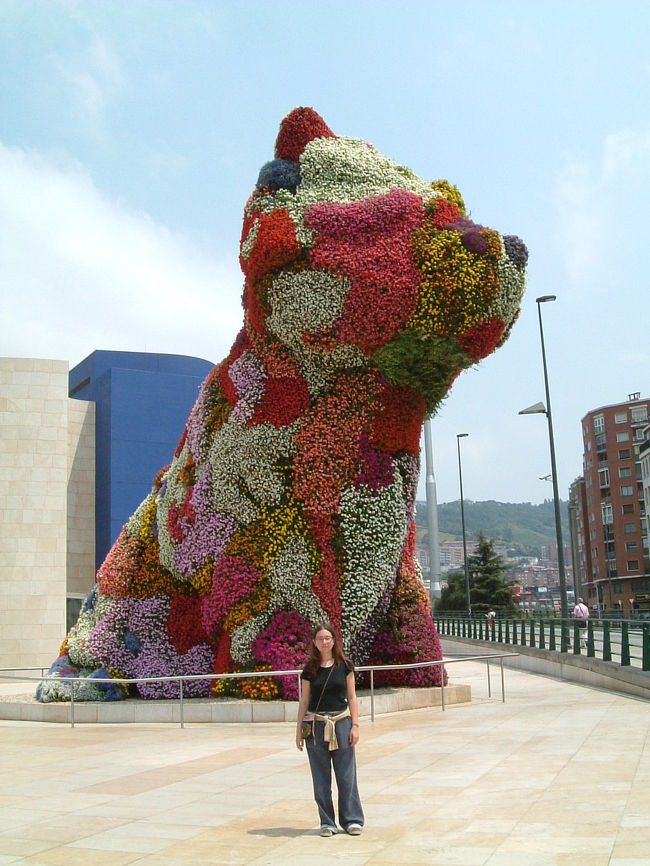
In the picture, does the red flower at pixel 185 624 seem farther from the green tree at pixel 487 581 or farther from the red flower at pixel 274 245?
the green tree at pixel 487 581

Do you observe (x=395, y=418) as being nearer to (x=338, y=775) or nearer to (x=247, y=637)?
(x=247, y=637)

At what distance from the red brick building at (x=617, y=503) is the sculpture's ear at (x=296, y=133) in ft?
245

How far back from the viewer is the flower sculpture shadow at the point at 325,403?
12461 millimetres

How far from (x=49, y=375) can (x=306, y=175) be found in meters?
20.4

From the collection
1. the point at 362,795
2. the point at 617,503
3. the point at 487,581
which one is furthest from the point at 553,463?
the point at 617,503

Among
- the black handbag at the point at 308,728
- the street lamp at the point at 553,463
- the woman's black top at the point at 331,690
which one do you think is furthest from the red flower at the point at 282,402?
the street lamp at the point at 553,463

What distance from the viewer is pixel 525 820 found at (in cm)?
587

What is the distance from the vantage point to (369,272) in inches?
486

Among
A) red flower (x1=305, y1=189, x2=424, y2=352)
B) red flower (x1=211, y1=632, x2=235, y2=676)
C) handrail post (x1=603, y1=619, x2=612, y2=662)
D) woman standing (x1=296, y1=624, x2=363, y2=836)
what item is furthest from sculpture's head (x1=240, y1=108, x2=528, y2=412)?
woman standing (x1=296, y1=624, x2=363, y2=836)

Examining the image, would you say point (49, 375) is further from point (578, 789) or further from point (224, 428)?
point (578, 789)

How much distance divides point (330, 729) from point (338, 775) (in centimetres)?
29

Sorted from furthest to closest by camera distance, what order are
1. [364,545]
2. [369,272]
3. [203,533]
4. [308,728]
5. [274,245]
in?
[203,533]
[364,545]
[274,245]
[369,272]
[308,728]

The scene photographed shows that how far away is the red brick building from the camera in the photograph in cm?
8425

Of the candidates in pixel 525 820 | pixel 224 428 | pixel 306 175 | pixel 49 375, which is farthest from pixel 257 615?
pixel 49 375
